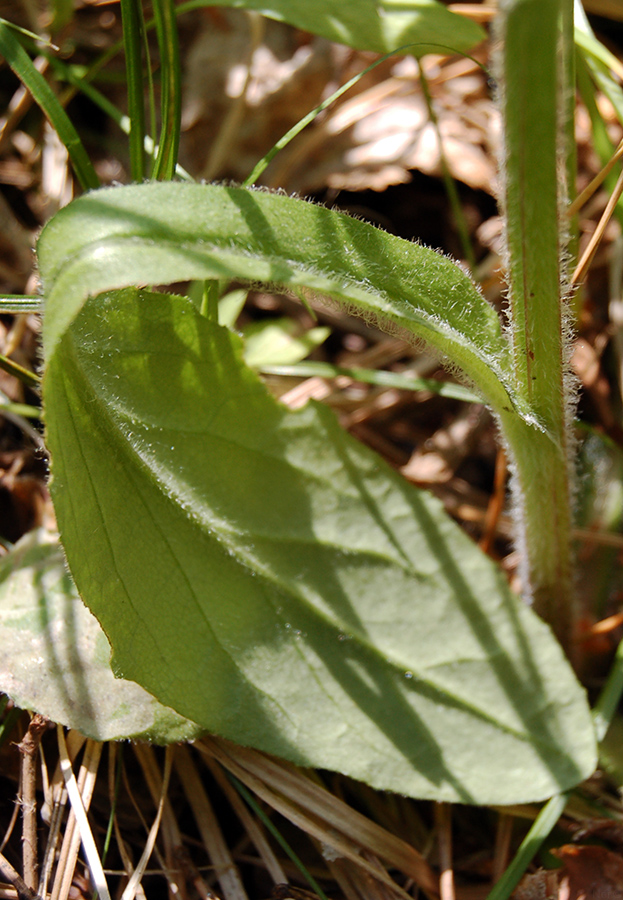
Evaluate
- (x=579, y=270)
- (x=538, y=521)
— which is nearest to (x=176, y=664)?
(x=538, y=521)

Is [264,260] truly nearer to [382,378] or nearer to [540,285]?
[540,285]

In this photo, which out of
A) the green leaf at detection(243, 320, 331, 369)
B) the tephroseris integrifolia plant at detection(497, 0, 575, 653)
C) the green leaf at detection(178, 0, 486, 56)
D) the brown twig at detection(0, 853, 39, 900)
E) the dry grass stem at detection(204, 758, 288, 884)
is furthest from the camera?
the green leaf at detection(243, 320, 331, 369)

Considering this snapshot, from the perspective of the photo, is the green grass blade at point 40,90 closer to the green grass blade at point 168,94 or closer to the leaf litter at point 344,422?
the green grass blade at point 168,94

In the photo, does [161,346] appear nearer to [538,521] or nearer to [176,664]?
[176,664]

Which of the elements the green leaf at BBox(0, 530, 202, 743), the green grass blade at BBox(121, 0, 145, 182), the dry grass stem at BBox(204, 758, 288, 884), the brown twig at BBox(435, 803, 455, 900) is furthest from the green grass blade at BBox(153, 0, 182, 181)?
the brown twig at BBox(435, 803, 455, 900)

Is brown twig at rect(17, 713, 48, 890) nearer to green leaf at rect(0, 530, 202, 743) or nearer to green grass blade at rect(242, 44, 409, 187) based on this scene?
green leaf at rect(0, 530, 202, 743)
